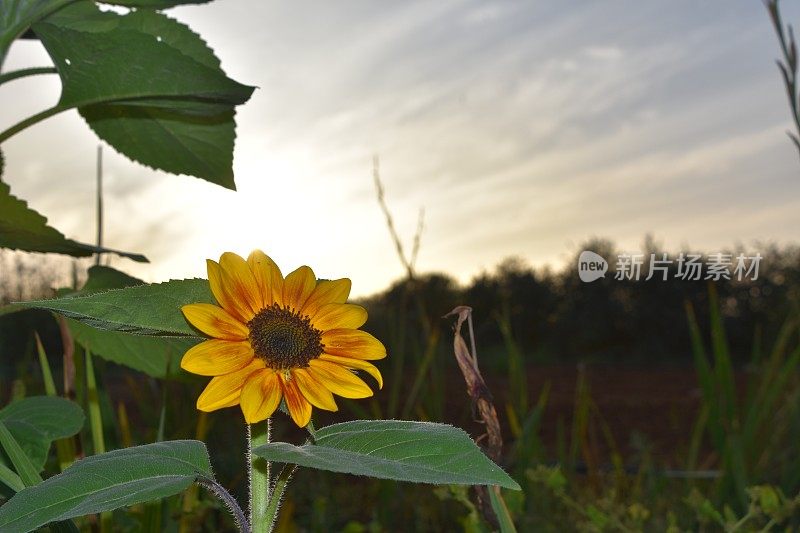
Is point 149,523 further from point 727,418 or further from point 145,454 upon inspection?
point 727,418

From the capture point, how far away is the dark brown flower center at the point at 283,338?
2.19ft

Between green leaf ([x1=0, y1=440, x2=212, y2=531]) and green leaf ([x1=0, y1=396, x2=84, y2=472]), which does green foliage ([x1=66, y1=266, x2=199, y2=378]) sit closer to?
green leaf ([x1=0, y1=396, x2=84, y2=472])

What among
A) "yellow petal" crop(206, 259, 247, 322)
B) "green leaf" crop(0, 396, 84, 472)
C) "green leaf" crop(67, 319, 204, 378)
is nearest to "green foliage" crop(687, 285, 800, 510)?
"green leaf" crop(67, 319, 204, 378)

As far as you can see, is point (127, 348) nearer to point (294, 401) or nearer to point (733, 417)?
point (294, 401)

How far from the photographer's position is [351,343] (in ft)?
2.27

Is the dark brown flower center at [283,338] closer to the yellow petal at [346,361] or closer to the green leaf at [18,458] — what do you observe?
the yellow petal at [346,361]

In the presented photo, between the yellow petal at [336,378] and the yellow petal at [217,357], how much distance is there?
0.18 ft

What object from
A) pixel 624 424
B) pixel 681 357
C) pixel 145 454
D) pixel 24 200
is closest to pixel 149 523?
pixel 24 200

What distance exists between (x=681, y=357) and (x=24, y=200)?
10.2 metres

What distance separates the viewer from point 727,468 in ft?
7.55

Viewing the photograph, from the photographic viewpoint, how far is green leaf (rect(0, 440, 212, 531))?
0.57 metres

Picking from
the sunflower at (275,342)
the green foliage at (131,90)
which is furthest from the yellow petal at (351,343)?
the green foliage at (131,90)

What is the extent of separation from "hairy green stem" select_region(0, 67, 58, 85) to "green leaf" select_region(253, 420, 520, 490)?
74 cm

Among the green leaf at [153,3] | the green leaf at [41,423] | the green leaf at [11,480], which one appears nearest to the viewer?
the green leaf at [11,480]
